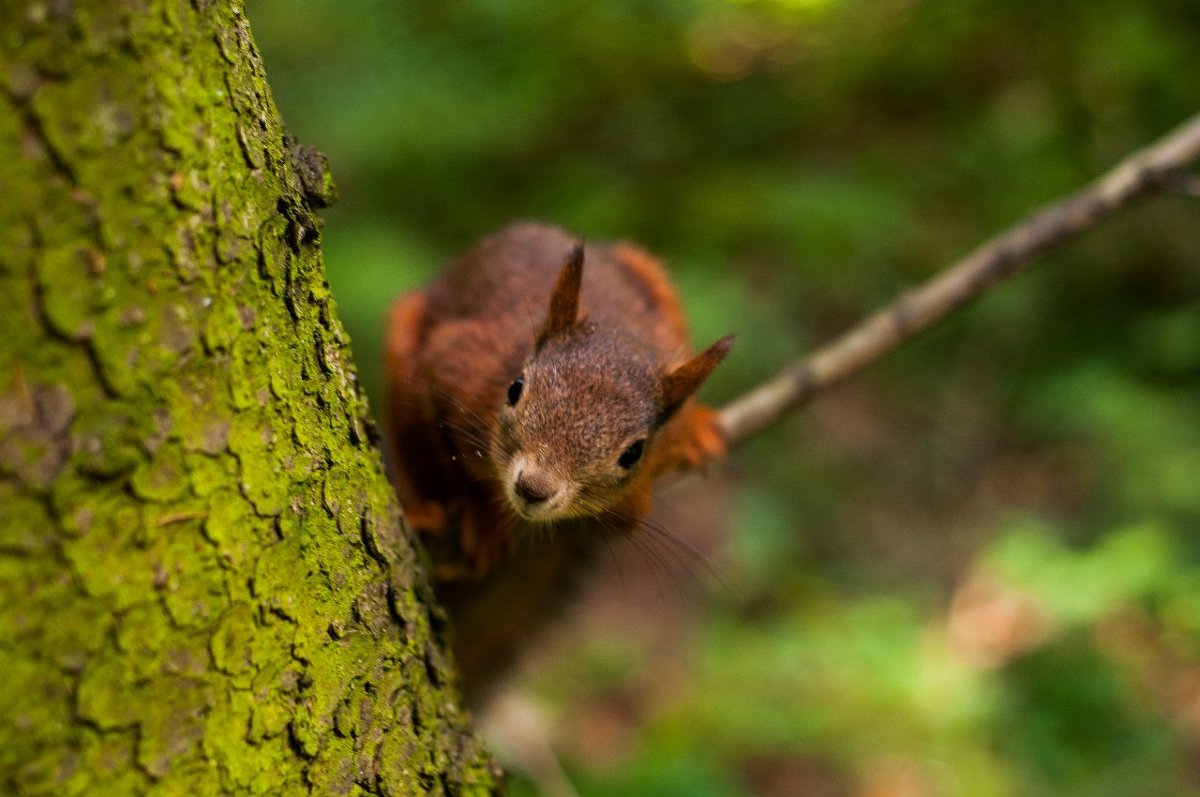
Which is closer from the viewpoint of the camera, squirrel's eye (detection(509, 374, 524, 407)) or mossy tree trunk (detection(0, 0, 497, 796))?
mossy tree trunk (detection(0, 0, 497, 796))

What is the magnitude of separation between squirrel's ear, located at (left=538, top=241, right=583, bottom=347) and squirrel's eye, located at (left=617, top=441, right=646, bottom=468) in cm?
33

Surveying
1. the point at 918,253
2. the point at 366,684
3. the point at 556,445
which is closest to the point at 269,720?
the point at 366,684

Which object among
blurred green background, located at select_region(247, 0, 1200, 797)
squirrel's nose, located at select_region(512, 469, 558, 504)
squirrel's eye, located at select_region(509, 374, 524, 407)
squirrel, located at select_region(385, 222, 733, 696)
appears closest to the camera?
squirrel's nose, located at select_region(512, 469, 558, 504)

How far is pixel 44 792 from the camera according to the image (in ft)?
3.51

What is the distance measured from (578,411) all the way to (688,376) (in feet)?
0.92

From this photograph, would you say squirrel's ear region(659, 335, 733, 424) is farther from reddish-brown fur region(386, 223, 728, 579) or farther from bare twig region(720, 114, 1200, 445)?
bare twig region(720, 114, 1200, 445)

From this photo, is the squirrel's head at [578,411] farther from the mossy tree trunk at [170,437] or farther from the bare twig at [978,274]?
the mossy tree trunk at [170,437]

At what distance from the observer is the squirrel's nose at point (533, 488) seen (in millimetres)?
2152

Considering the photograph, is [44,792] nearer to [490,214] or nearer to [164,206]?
[164,206]

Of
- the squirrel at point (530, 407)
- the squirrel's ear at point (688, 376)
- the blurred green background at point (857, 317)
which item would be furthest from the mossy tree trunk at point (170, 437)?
the blurred green background at point (857, 317)

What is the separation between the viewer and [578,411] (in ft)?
7.59

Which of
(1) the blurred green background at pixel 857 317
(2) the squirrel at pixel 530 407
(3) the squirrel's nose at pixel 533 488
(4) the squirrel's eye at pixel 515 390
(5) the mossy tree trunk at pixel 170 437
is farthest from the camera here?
(1) the blurred green background at pixel 857 317

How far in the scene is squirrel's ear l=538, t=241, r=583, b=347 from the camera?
91.7 inches

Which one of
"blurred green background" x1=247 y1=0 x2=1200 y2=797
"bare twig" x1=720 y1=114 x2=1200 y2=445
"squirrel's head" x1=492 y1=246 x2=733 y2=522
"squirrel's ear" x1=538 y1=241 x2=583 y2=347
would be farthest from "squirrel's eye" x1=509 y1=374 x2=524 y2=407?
"bare twig" x1=720 y1=114 x2=1200 y2=445
